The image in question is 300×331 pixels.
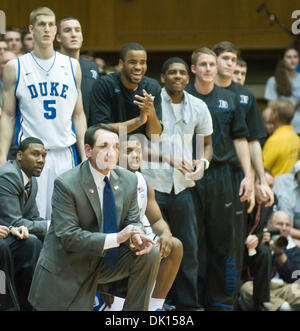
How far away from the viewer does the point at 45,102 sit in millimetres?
5383

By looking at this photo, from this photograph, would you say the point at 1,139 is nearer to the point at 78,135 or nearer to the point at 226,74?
the point at 78,135

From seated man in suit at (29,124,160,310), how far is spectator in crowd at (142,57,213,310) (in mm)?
1132

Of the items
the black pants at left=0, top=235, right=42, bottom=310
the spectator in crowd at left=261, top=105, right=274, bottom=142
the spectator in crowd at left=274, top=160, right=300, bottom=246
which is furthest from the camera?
the spectator in crowd at left=261, top=105, right=274, bottom=142

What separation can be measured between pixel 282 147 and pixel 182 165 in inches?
81.4

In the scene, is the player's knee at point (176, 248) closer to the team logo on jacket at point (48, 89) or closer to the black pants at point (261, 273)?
the team logo on jacket at point (48, 89)

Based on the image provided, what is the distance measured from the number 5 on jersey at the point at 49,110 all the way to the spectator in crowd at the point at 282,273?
1.99 metres

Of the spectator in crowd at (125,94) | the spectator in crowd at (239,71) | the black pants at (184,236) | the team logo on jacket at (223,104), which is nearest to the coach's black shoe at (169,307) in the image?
the black pants at (184,236)

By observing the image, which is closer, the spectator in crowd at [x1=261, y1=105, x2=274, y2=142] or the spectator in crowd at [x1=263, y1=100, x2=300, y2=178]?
the spectator in crowd at [x1=263, y1=100, x2=300, y2=178]

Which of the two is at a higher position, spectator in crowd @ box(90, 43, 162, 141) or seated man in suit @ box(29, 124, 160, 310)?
spectator in crowd @ box(90, 43, 162, 141)

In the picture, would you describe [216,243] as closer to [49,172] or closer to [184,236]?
[184,236]

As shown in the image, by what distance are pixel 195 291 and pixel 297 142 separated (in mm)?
2373

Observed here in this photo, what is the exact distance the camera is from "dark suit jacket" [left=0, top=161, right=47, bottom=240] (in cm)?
496

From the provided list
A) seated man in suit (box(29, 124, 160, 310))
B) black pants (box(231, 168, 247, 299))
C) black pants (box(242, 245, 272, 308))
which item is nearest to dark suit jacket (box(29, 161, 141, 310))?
seated man in suit (box(29, 124, 160, 310))

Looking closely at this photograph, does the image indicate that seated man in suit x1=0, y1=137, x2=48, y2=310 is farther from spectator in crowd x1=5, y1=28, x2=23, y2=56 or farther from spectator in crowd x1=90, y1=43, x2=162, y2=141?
spectator in crowd x1=5, y1=28, x2=23, y2=56
